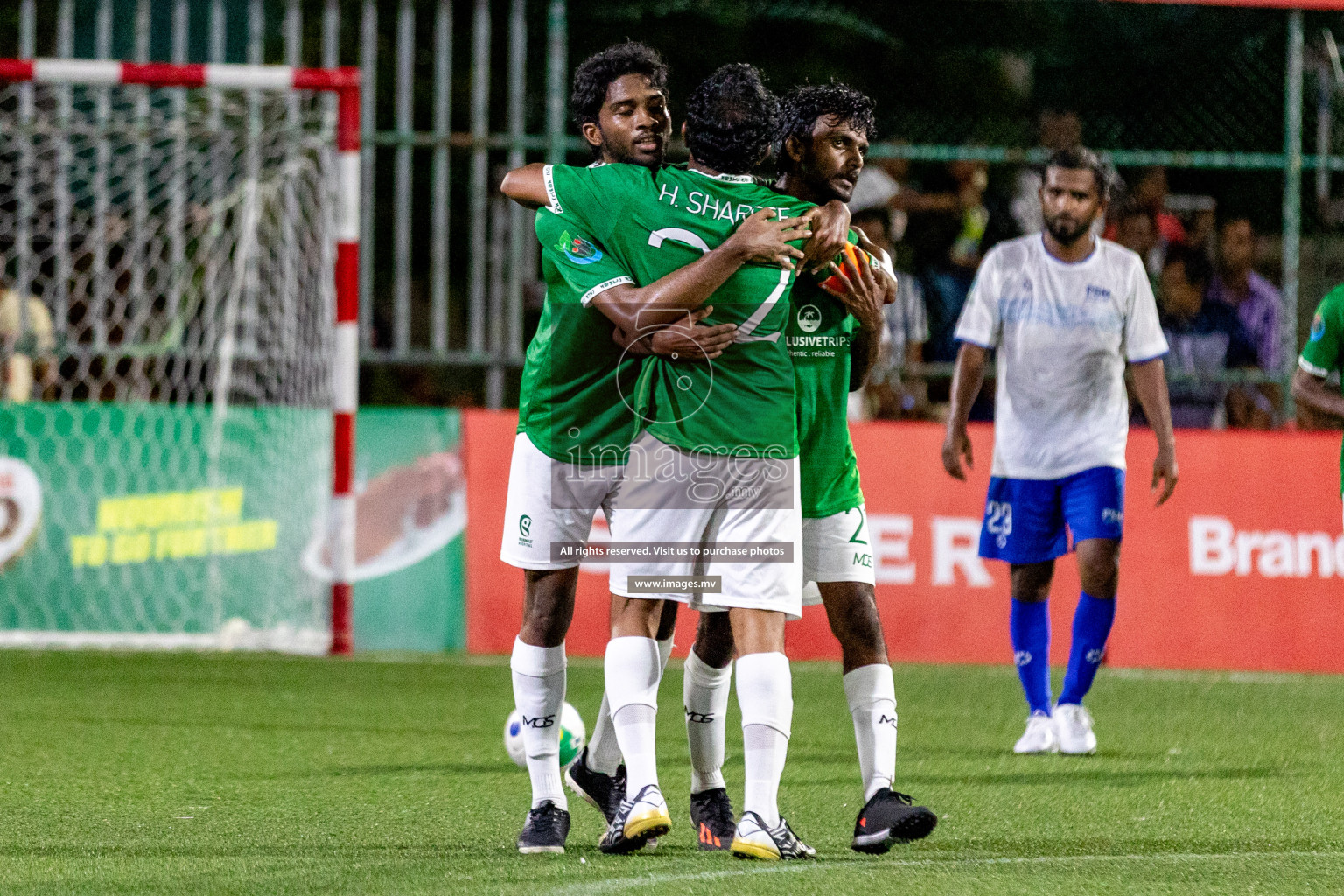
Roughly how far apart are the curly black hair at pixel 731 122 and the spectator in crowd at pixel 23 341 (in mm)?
6301

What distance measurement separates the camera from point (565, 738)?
5.21m

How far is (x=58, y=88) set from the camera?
10.4 meters

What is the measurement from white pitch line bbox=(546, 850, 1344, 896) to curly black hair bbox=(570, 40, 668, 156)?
1.88 metres

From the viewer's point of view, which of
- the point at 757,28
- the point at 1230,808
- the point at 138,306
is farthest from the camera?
Answer: the point at 757,28

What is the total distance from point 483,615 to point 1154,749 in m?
3.82

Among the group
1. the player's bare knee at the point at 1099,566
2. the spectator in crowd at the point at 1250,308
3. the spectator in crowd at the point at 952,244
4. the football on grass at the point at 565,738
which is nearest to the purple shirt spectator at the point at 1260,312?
the spectator in crowd at the point at 1250,308

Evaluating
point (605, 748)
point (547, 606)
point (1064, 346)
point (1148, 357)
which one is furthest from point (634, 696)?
point (1148, 357)

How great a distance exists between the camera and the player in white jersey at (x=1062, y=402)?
6566 millimetres

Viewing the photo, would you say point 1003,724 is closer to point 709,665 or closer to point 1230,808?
point 1230,808

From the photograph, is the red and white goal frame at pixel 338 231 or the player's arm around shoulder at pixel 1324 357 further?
the red and white goal frame at pixel 338 231

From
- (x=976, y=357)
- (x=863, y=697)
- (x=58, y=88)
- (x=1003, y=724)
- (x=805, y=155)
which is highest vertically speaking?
(x=58, y=88)

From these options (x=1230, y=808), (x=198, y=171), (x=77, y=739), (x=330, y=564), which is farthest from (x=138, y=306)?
(x=1230, y=808)

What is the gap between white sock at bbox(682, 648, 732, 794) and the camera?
14.5 feet

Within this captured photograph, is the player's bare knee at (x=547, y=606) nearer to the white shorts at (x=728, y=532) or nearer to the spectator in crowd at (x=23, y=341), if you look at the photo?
the white shorts at (x=728, y=532)
